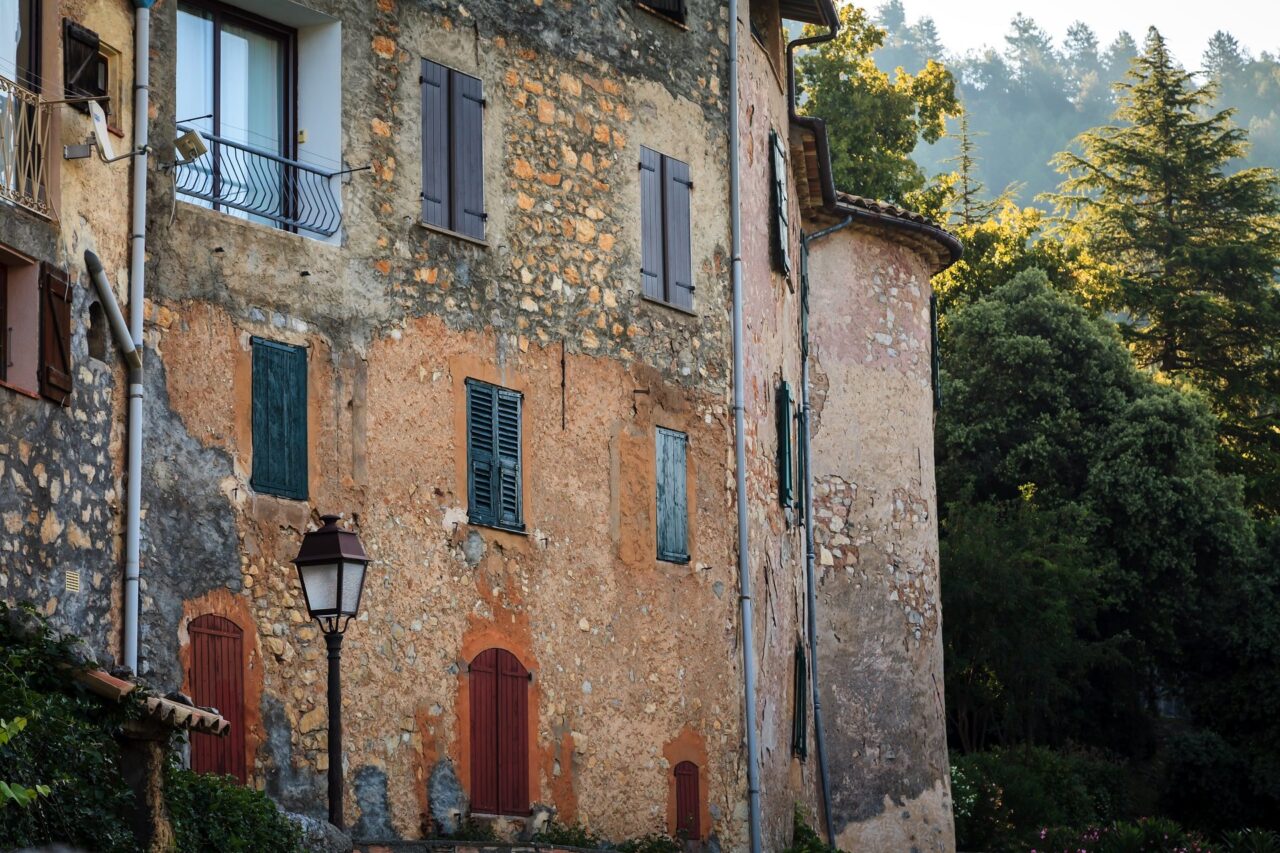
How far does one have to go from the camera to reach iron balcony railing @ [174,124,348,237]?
18.1 meters

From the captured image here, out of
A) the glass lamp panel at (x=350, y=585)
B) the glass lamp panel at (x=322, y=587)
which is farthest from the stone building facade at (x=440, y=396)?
the glass lamp panel at (x=350, y=585)

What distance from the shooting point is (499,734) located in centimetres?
1909

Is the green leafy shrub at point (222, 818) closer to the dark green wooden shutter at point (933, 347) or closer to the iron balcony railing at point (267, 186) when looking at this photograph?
the iron balcony railing at point (267, 186)

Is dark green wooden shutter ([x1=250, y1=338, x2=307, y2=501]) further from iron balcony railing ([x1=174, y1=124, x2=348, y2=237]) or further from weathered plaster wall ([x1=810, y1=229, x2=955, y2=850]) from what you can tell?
weathered plaster wall ([x1=810, y1=229, x2=955, y2=850])

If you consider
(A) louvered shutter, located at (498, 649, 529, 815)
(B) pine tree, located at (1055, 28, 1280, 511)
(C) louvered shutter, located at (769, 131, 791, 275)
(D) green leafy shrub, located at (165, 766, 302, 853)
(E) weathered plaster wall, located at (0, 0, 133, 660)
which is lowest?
(D) green leafy shrub, located at (165, 766, 302, 853)

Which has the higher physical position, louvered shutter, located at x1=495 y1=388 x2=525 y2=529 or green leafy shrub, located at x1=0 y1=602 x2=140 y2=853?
louvered shutter, located at x1=495 y1=388 x2=525 y2=529

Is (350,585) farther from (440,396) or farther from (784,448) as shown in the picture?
(784,448)

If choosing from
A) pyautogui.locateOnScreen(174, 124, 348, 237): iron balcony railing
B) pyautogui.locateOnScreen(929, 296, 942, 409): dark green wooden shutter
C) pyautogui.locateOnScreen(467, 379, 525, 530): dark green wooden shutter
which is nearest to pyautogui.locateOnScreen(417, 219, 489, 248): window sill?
pyautogui.locateOnScreen(174, 124, 348, 237): iron balcony railing

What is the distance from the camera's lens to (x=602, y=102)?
2142 centimetres

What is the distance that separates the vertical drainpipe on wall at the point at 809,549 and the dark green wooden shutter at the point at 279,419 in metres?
9.04

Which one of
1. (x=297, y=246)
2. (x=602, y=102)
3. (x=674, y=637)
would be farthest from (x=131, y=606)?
(x=602, y=102)

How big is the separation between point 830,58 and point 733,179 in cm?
1937

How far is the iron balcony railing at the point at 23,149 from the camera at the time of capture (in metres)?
15.1

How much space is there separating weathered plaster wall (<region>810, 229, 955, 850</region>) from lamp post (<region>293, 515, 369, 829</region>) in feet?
42.8
